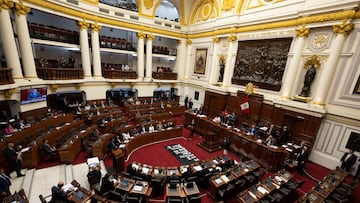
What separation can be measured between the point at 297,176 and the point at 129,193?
7878mm

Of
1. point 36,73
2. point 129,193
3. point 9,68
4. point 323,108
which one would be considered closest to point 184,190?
point 129,193

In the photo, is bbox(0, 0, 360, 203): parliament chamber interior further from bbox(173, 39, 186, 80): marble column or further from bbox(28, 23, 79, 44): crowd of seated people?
bbox(173, 39, 186, 80): marble column

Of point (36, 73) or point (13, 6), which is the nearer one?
point (13, 6)

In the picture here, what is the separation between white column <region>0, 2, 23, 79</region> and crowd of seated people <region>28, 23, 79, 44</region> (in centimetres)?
249

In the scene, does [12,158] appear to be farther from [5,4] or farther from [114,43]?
[114,43]

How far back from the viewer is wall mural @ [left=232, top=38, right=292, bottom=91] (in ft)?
34.8

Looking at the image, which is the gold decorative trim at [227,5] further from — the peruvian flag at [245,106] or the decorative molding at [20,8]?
the decorative molding at [20,8]

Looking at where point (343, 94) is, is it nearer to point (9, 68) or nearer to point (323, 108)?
point (323, 108)

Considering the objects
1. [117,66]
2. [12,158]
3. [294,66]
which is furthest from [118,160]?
[117,66]

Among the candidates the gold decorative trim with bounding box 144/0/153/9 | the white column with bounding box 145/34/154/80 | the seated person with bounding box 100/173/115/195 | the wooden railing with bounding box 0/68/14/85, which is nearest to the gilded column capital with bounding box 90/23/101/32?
the white column with bounding box 145/34/154/80

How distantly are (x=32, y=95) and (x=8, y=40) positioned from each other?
3.11 meters

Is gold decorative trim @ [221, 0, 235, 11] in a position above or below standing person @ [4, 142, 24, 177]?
above

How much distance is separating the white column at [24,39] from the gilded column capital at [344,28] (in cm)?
1687

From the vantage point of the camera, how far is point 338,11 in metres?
8.01
